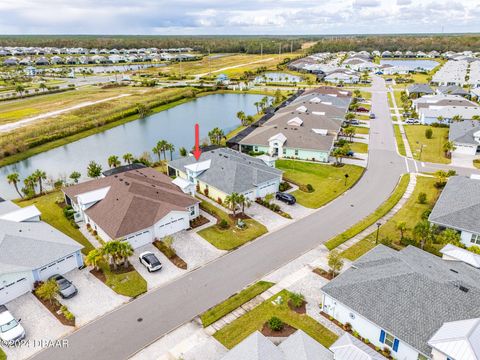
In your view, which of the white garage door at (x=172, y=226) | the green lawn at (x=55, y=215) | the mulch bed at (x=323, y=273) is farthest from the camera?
the green lawn at (x=55, y=215)

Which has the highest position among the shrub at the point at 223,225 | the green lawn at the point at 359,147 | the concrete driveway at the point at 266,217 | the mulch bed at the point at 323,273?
the green lawn at the point at 359,147

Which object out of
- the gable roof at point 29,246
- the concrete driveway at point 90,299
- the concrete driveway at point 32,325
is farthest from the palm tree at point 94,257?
the concrete driveway at point 32,325

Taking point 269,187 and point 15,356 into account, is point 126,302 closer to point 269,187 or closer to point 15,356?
point 15,356

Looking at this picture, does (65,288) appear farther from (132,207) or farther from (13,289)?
(132,207)

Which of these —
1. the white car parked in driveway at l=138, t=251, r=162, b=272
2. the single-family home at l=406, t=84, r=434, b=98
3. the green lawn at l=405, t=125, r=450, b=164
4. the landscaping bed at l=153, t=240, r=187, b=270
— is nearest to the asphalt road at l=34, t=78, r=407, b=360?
the landscaping bed at l=153, t=240, r=187, b=270

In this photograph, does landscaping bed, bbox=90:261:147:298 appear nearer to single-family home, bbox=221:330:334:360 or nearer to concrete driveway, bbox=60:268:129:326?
concrete driveway, bbox=60:268:129:326

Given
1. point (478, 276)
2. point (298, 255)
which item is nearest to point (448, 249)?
point (478, 276)

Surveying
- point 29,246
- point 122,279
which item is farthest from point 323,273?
point 29,246

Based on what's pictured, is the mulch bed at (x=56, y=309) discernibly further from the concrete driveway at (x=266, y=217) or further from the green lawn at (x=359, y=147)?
the green lawn at (x=359, y=147)
